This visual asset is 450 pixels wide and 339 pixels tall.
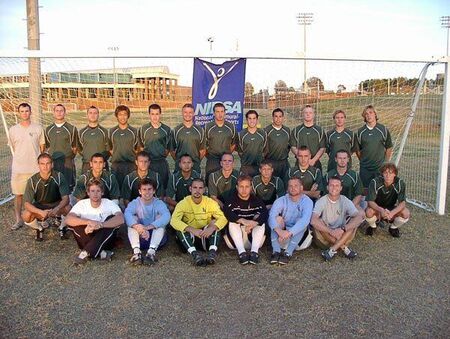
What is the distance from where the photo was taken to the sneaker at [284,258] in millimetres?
4812

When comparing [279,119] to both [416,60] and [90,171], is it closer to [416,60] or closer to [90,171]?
[416,60]

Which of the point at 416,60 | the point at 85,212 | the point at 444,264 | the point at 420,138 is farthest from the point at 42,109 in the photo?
the point at 420,138

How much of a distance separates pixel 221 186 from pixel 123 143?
1.56m

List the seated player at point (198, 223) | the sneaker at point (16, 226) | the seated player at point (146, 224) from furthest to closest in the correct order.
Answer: the sneaker at point (16, 226)
the seated player at point (198, 223)
the seated player at point (146, 224)

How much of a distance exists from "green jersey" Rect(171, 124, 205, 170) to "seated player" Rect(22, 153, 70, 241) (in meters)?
1.58

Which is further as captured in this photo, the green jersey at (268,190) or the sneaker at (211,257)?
the green jersey at (268,190)

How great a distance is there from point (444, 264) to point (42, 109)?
6.99 metres

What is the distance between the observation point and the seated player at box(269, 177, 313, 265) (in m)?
4.92

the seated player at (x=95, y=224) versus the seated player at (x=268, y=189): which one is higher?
the seated player at (x=268, y=189)

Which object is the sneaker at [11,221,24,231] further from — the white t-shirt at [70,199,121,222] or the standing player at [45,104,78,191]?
the white t-shirt at [70,199,121,222]

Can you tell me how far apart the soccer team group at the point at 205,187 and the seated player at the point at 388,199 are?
1 centimetres

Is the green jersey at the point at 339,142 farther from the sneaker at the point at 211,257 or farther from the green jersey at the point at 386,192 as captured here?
the sneaker at the point at 211,257

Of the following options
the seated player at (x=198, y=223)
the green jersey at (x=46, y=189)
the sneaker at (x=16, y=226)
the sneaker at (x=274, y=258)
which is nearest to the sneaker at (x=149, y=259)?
the seated player at (x=198, y=223)

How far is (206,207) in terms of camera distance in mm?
5207
